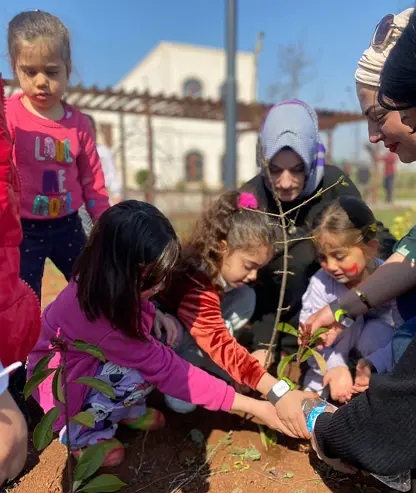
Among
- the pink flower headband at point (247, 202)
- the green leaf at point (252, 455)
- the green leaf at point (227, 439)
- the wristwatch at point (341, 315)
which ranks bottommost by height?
the green leaf at point (227, 439)

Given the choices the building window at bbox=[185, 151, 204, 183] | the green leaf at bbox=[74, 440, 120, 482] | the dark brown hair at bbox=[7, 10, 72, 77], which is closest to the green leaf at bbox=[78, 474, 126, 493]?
the green leaf at bbox=[74, 440, 120, 482]

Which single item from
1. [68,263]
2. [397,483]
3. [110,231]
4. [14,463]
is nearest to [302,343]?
[397,483]

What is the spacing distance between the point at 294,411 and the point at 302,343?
240 millimetres

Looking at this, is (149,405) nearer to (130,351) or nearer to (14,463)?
(130,351)

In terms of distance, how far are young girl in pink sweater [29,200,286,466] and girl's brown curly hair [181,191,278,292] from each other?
32 centimetres

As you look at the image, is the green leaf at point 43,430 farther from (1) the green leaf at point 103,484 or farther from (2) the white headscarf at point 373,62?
(2) the white headscarf at point 373,62

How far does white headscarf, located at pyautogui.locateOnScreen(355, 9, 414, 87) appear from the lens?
148 cm

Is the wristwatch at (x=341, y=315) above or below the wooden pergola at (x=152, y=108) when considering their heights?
below

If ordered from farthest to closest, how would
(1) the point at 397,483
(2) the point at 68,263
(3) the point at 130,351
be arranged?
(2) the point at 68,263, (3) the point at 130,351, (1) the point at 397,483

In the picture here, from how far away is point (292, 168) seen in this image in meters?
2.39

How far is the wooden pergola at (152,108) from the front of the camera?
798cm

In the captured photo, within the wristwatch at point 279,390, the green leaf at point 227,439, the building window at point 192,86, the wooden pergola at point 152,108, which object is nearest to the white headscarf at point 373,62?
the wristwatch at point 279,390

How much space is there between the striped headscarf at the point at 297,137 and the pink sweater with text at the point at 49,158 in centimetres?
91

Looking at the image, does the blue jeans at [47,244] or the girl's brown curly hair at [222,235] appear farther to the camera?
the blue jeans at [47,244]
